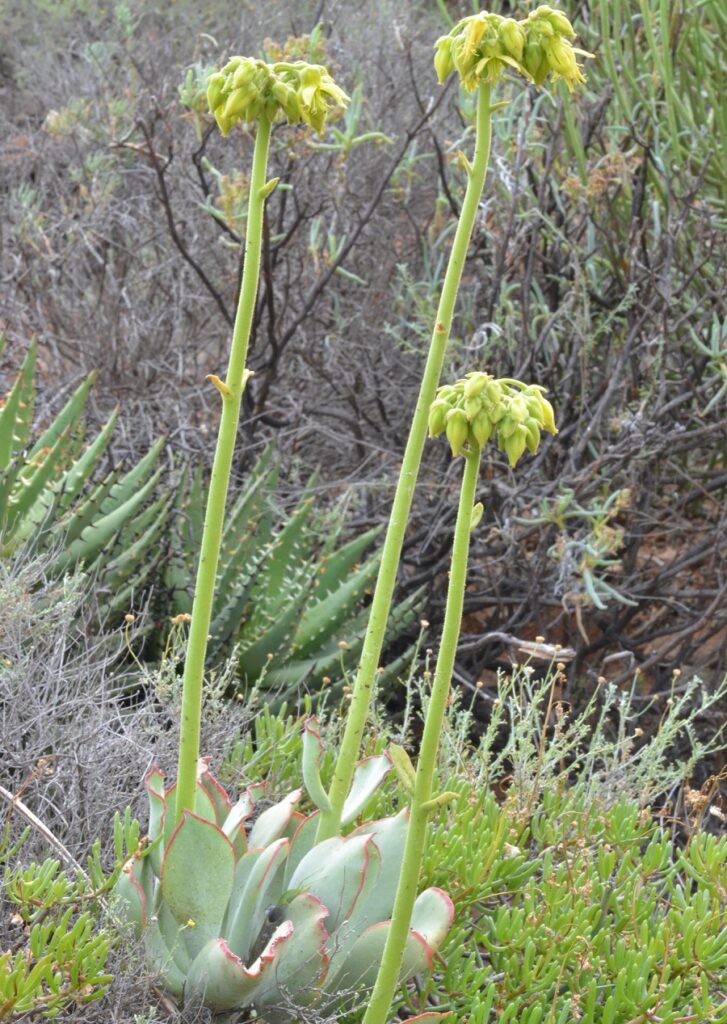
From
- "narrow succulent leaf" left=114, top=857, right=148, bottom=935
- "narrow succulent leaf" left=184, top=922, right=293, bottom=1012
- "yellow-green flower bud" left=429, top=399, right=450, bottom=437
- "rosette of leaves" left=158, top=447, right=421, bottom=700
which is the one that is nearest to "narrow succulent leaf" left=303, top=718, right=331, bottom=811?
"narrow succulent leaf" left=184, top=922, right=293, bottom=1012

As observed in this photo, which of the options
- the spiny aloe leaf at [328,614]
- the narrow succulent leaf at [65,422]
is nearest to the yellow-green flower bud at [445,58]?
the spiny aloe leaf at [328,614]

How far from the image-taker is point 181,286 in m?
5.31

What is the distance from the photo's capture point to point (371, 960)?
1816mm

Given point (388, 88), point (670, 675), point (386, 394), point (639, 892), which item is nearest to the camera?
point (639, 892)

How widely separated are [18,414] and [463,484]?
7.99 feet

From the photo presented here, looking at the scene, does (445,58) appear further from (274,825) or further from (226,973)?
(226,973)

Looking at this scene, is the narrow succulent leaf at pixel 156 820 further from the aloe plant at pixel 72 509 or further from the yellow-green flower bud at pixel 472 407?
the aloe plant at pixel 72 509

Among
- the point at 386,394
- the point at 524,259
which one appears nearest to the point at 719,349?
the point at 524,259

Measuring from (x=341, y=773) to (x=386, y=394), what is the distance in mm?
3405

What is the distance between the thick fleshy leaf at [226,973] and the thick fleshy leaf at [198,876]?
4 cm

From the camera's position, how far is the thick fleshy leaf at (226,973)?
1693 mm

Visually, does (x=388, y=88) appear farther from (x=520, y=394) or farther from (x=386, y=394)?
(x=520, y=394)

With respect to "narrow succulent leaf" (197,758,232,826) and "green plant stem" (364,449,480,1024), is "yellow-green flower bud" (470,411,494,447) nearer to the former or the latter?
"green plant stem" (364,449,480,1024)

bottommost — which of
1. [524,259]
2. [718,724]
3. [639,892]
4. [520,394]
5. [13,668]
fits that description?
[718,724]
